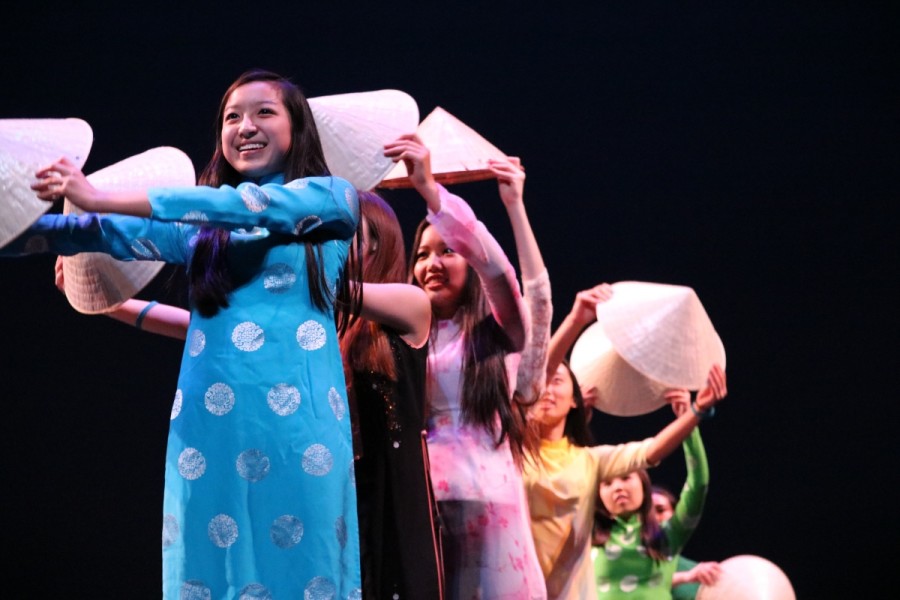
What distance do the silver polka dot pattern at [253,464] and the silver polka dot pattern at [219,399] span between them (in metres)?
0.06

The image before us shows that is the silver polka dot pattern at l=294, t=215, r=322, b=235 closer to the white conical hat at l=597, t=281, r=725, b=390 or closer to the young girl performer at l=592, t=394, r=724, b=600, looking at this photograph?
the white conical hat at l=597, t=281, r=725, b=390

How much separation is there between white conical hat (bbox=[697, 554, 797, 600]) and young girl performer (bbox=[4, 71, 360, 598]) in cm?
235

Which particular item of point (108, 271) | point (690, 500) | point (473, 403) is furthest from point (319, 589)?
point (690, 500)

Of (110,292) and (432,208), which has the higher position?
(432,208)

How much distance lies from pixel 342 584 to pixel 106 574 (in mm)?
2270

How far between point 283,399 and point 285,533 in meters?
0.17

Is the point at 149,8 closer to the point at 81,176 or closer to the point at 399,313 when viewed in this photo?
the point at 399,313

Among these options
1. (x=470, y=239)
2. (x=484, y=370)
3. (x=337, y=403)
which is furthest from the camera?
Result: (x=484, y=370)

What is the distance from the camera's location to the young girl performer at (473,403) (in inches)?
85.2

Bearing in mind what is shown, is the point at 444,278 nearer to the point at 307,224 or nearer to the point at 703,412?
the point at 307,224

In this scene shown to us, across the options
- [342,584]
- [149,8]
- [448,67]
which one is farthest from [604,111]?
[342,584]

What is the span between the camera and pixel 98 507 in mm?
3549

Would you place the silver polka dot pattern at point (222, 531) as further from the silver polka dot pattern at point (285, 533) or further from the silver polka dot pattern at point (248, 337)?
the silver polka dot pattern at point (248, 337)

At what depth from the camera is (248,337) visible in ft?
4.99
